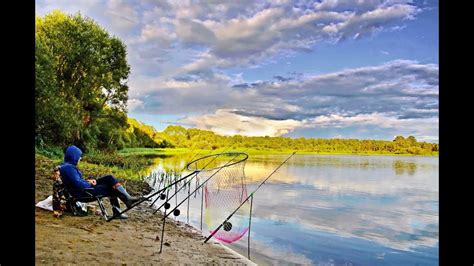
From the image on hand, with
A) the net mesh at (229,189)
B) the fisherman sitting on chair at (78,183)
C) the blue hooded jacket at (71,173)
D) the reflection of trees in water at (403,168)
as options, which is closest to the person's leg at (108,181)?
the fisherman sitting on chair at (78,183)

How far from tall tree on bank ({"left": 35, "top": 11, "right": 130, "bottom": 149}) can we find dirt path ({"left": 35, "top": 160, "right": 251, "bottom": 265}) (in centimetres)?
171

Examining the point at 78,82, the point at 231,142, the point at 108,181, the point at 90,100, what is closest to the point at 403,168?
the point at 231,142

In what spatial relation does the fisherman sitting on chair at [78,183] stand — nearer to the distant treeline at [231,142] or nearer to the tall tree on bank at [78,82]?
the tall tree on bank at [78,82]

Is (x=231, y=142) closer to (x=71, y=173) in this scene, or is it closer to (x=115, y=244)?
(x=71, y=173)

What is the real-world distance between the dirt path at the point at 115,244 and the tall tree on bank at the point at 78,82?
5.62ft

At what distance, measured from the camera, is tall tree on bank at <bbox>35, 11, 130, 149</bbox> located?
6324mm

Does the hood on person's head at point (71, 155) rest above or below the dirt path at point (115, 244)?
above

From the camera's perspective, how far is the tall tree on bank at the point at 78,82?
6324mm

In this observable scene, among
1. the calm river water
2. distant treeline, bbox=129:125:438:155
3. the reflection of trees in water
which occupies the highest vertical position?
distant treeline, bbox=129:125:438:155

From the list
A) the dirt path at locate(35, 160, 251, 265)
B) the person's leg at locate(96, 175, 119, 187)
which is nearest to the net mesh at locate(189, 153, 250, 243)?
the dirt path at locate(35, 160, 251, 265)

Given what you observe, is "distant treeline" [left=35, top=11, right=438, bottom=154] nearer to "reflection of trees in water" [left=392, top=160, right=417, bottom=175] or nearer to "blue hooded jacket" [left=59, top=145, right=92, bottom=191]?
"blue hooded jacket" [left=59, top=145, right=92, bottom=191]

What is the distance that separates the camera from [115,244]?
3.73m

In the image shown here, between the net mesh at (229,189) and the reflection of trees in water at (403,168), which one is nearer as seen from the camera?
the net mesh at (229,189)
